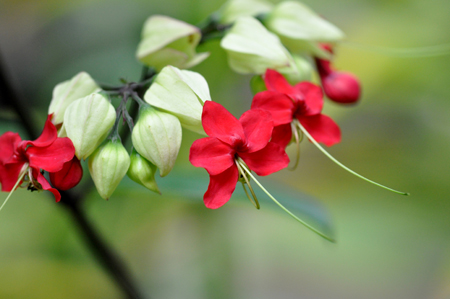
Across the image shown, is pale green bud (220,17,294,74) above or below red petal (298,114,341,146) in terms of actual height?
above

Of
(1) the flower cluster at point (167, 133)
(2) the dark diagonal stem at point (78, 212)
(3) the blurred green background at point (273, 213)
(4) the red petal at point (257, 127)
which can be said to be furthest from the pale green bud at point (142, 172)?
(3) the blurred green background at point (273, 213)

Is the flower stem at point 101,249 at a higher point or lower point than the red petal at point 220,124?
lower

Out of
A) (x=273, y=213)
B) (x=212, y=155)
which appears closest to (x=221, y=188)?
(x=212, y=155)

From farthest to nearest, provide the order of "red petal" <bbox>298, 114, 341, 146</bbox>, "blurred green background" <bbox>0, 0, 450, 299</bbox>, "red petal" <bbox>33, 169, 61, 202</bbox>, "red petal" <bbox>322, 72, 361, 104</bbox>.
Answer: "blurred green background" <bbox>0, 0, 450, 299</bbox>
"red petal" <bbox>322, 72, 361, 104</bbox>
"red petal" <bbox>298, 114, 341, 146</bbox>
"red petal" <bbox>33, 169, 61, 202</bbox>

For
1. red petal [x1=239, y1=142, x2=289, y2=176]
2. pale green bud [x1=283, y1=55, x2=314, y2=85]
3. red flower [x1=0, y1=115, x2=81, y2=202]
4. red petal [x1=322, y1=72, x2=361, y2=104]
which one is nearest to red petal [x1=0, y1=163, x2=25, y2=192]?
red flower [x1=0, y1=115, x2=81, y2=202]

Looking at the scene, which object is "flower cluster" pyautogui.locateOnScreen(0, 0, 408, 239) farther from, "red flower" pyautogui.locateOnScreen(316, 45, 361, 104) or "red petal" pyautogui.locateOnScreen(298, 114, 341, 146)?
"red flower" pyautogui.locateOnScreen(316, 45, 361, 104)

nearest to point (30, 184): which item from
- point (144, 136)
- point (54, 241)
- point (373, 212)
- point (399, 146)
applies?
point (144, 136)

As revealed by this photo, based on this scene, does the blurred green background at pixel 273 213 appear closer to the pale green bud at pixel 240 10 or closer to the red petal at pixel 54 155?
the pale green bud at pixel 240 10

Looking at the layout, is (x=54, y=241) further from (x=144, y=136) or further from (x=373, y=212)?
(x=373, y=212)
